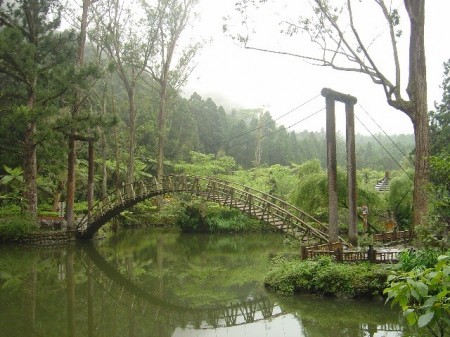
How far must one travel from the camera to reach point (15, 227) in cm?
2041

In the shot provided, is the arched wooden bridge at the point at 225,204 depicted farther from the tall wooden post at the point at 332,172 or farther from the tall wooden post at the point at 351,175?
the tall wooden post at the point at 332,172

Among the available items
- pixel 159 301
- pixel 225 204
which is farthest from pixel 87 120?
pixel 159 301

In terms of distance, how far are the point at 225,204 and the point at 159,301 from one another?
669cm

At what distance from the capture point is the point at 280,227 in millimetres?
15570

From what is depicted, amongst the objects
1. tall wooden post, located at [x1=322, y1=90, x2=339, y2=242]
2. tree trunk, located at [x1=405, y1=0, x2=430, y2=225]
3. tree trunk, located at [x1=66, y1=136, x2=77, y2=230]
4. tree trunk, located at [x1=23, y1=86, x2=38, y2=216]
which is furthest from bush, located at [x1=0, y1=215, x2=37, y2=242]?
tree trunk, located at [x1=405, y1=0, x2=430, y2=225]

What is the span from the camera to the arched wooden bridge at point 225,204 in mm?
15328

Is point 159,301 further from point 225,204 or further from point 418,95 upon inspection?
point 418,95

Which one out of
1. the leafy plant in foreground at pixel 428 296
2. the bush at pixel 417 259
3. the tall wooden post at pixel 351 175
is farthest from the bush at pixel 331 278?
the leafy plant in foreground at pixel 428 296

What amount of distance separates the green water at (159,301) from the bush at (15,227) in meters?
0.87

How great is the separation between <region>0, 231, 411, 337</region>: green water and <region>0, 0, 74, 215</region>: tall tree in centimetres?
426

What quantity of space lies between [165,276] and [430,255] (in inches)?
327

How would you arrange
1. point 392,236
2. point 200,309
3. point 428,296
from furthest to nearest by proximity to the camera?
1. point 392,236
2. point 200,309
3. point 428,296

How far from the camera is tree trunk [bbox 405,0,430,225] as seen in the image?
12.9 meters

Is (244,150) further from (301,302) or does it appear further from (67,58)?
(301,302)
